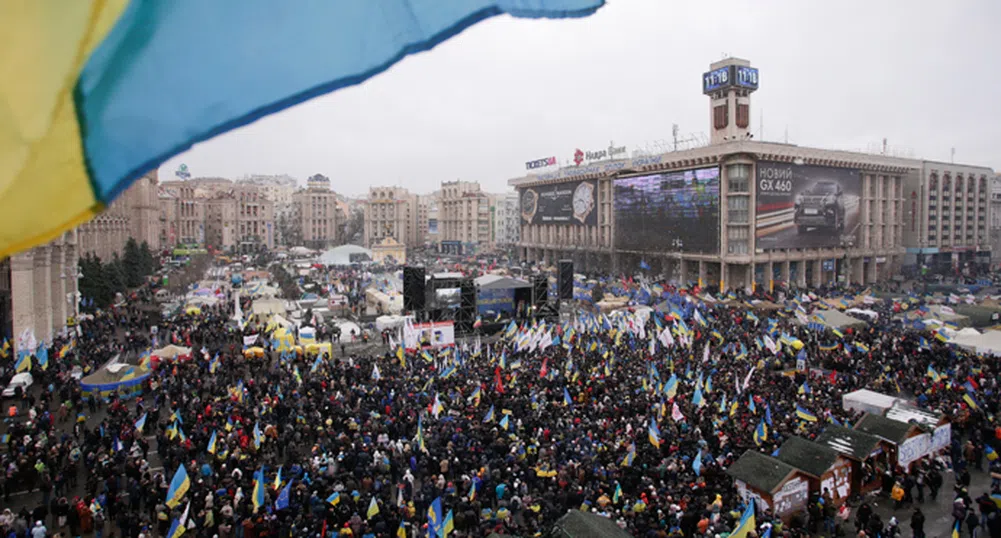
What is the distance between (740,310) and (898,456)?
2041 cm

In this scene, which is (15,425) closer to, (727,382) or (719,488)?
(719,488)

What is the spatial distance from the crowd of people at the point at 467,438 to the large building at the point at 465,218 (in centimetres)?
8847

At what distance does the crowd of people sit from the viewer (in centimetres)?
1128

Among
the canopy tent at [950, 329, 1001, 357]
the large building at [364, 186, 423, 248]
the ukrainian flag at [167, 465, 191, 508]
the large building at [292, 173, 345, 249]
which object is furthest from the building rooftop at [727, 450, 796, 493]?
the large building at [292, 173, 345, 249]

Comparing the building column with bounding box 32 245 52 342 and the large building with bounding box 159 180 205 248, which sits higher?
the large building with bounding box 159 180 205 248

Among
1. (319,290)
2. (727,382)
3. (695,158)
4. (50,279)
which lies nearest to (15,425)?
(50,279)

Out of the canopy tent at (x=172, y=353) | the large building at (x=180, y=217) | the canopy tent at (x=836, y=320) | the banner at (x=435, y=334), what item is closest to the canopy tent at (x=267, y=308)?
the canopy tent at (x=172, y=353)

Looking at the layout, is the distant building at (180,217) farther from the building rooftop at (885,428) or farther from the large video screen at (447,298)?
the building rooftop at (885,428)

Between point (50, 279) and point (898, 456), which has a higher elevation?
point (50, 279)

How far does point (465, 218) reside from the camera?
113 m

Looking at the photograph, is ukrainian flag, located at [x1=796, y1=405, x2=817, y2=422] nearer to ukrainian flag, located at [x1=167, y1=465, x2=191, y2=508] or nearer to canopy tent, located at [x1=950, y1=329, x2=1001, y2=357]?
canopy tent, located at [x1=950, y1=329, x2=1001, y2=357]

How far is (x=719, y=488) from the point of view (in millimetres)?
12297

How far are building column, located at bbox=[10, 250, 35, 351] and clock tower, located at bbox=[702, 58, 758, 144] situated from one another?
47.9 m

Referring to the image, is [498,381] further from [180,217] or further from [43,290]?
[180,217]
